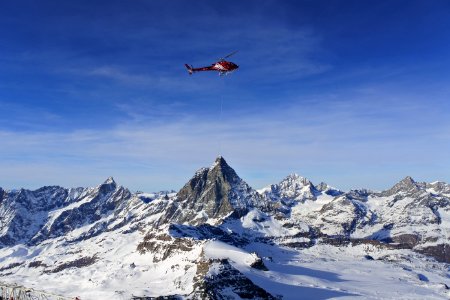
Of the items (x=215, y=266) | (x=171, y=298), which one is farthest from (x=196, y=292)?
(x=215, y=266)

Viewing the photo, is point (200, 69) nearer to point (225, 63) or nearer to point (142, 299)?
point (225, 63)

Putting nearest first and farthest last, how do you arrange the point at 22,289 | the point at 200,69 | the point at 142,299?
the point at 22,289, the point at 200,69, the point at 142,299

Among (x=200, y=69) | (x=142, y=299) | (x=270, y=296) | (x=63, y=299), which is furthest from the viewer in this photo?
(x=270, y=296)

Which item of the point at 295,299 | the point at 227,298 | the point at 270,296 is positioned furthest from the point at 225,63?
the point at 295,299

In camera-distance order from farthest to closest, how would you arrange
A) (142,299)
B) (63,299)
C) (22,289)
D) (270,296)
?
(270,296) < (142,299) < (22,289) < (63,299)

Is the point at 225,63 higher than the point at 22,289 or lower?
higher

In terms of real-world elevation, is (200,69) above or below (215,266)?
above

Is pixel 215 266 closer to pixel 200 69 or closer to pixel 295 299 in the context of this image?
pixel 295 299

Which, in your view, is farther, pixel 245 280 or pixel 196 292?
pixel 245 280

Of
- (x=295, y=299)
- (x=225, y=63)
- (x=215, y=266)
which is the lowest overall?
(x=295, y=299)
